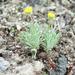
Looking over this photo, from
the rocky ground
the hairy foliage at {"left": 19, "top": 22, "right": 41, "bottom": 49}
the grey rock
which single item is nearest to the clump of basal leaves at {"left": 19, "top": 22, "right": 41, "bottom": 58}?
the hairy foliage at {"left": 19, "top": 22, "right": 41, "bottom": 49}

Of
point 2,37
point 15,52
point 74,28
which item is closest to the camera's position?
point 15,52

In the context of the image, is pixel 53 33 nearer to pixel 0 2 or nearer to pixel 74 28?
pixel 74 28

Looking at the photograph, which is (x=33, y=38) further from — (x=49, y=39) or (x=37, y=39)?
(x=49, y=39)

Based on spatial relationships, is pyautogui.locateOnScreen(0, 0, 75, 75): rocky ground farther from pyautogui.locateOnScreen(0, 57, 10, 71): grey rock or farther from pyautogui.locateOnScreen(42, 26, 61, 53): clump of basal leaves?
pyautogui.locateOnScreen(42, 26, 61, 53): clump of basal leaves

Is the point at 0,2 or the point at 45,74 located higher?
the point at 0,2

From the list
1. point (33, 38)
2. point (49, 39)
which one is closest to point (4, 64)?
point (33, 38)

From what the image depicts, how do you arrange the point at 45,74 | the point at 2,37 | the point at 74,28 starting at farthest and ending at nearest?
the point at 74,28
the point at 2,37
the point at 45,74

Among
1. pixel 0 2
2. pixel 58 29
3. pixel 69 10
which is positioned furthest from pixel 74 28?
pixel 0 2

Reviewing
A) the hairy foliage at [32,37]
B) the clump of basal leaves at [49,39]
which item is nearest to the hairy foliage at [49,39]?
the clump of basal leaves at [49,39]
